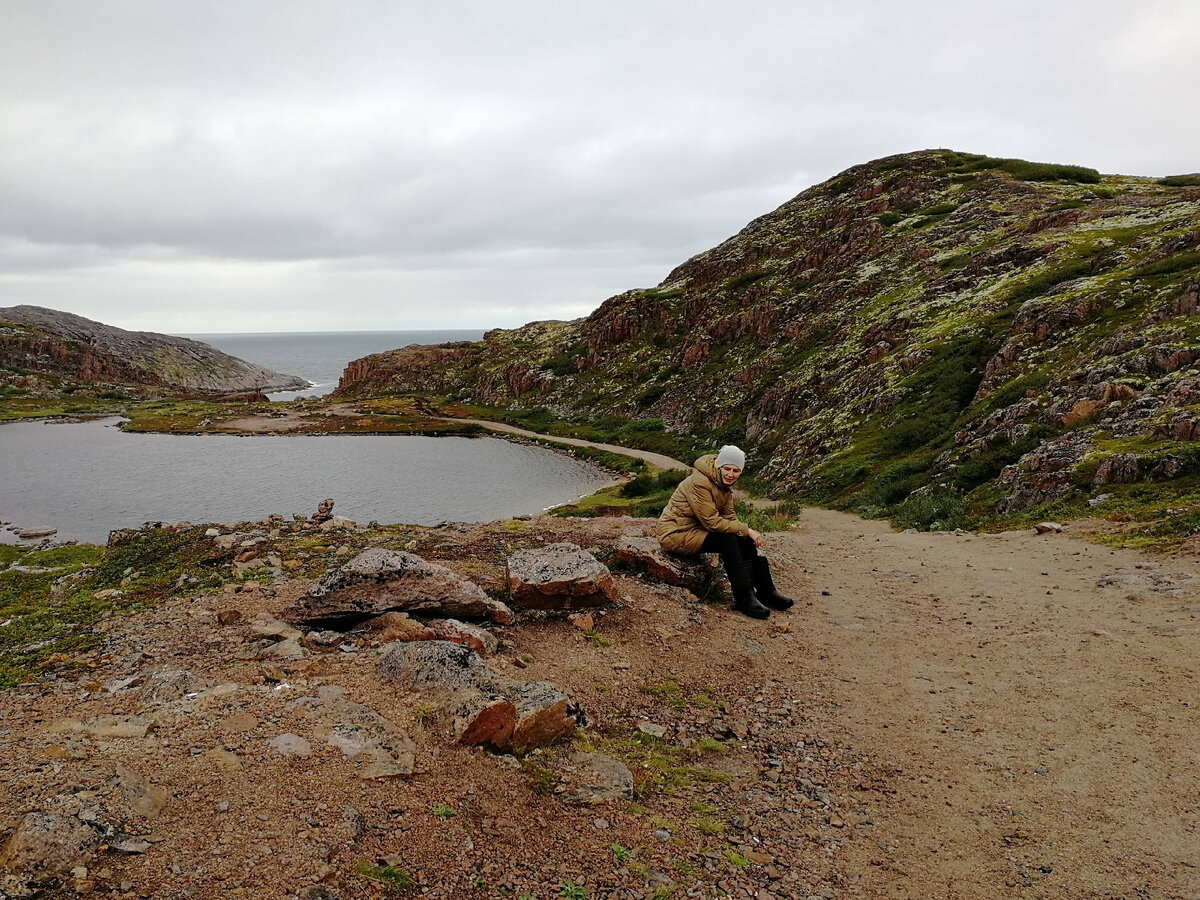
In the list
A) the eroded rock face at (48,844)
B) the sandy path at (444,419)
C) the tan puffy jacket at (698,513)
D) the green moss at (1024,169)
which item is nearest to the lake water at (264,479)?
the sandy path at (444,419)

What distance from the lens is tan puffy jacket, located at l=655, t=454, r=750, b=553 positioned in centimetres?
1369

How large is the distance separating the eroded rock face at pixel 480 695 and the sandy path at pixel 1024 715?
12.7ft

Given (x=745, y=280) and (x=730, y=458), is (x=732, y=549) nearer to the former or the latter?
(x=730, y=458)

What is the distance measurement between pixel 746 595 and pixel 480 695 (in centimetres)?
748

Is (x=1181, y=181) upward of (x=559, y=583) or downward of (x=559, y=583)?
upward

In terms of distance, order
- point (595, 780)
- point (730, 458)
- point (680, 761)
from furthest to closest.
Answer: point (730, 458), point (680, 761), point (595, 780)

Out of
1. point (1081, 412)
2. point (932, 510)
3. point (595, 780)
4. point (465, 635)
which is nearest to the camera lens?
point (595, 780)

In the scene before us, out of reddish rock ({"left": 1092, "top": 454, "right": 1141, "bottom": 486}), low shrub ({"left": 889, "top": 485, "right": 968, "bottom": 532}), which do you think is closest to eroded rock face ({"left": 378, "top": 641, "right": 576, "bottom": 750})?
low shrub ({"left": 889, "top": 485, "right": 968, "bottom": 532})

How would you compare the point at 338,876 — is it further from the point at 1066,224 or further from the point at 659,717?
the point at 1066,224

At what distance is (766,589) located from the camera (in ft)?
48.0

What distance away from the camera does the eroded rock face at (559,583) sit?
12.7 m

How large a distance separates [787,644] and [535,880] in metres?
8.24

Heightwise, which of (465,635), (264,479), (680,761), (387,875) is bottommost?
(264,479)

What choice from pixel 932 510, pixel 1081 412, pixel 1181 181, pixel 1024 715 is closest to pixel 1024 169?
pixel 1181 181
